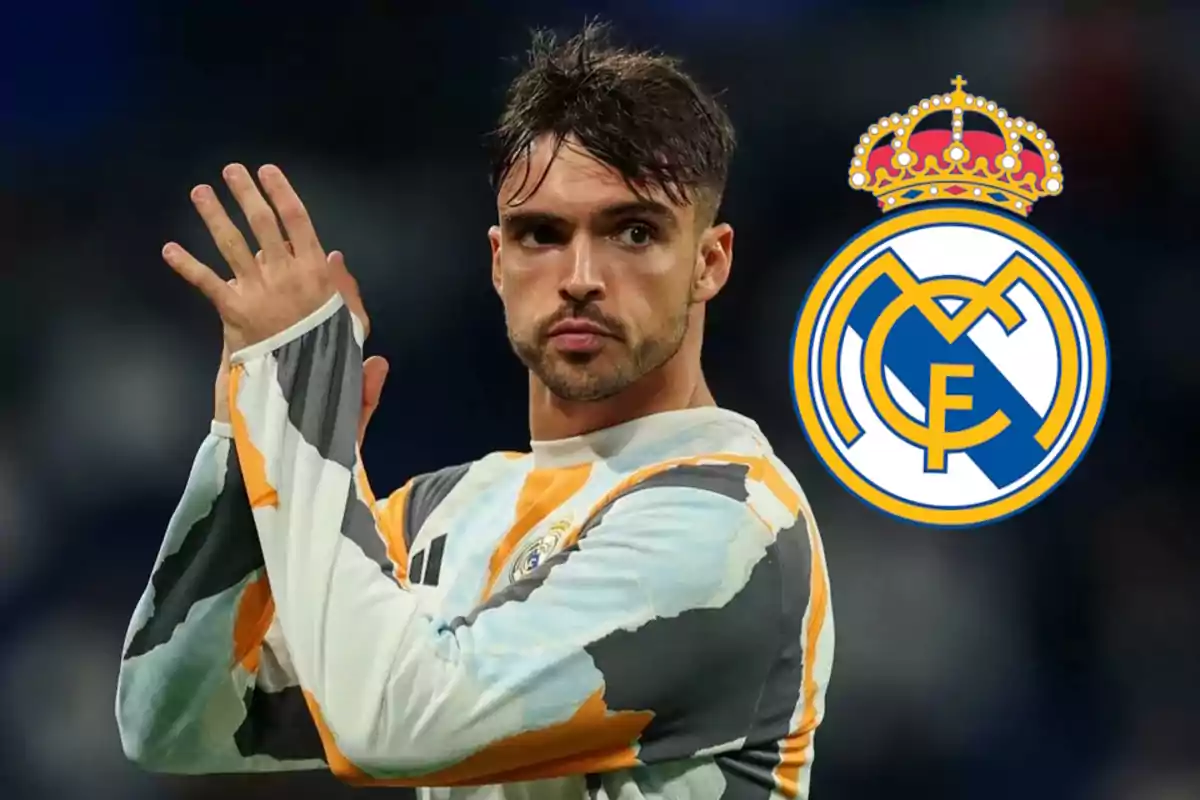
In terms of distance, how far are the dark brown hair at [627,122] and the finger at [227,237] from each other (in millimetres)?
244

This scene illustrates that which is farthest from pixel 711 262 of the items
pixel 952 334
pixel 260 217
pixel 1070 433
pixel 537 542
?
pixel 1070 433

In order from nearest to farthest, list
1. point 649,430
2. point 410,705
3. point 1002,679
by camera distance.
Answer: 1. point 410,705
2. point 649,430
3. point 1002,679

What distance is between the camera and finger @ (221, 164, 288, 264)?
3.21 ft

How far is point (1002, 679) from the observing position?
5.56ft

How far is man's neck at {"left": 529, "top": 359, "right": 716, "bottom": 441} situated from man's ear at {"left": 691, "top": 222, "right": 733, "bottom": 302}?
0.07 m

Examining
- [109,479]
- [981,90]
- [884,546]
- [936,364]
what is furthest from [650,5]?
[109,479]

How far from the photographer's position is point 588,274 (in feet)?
3.52

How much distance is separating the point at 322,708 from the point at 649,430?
0.38 m

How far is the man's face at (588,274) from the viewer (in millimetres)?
1086

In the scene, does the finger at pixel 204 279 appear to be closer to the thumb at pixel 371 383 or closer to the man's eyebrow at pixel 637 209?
the thumb at pixel 371 383

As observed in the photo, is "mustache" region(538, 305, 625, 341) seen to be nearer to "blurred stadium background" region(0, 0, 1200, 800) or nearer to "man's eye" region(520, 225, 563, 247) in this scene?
"man's eye" region(520, 225, 563, 247)

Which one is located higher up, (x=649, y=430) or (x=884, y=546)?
(x=649, y=430)

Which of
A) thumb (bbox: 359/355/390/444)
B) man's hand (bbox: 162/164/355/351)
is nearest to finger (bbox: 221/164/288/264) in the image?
man's hand (bbox: 162/164/355/351)

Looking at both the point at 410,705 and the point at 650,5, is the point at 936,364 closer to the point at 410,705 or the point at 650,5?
the point at 650,5
